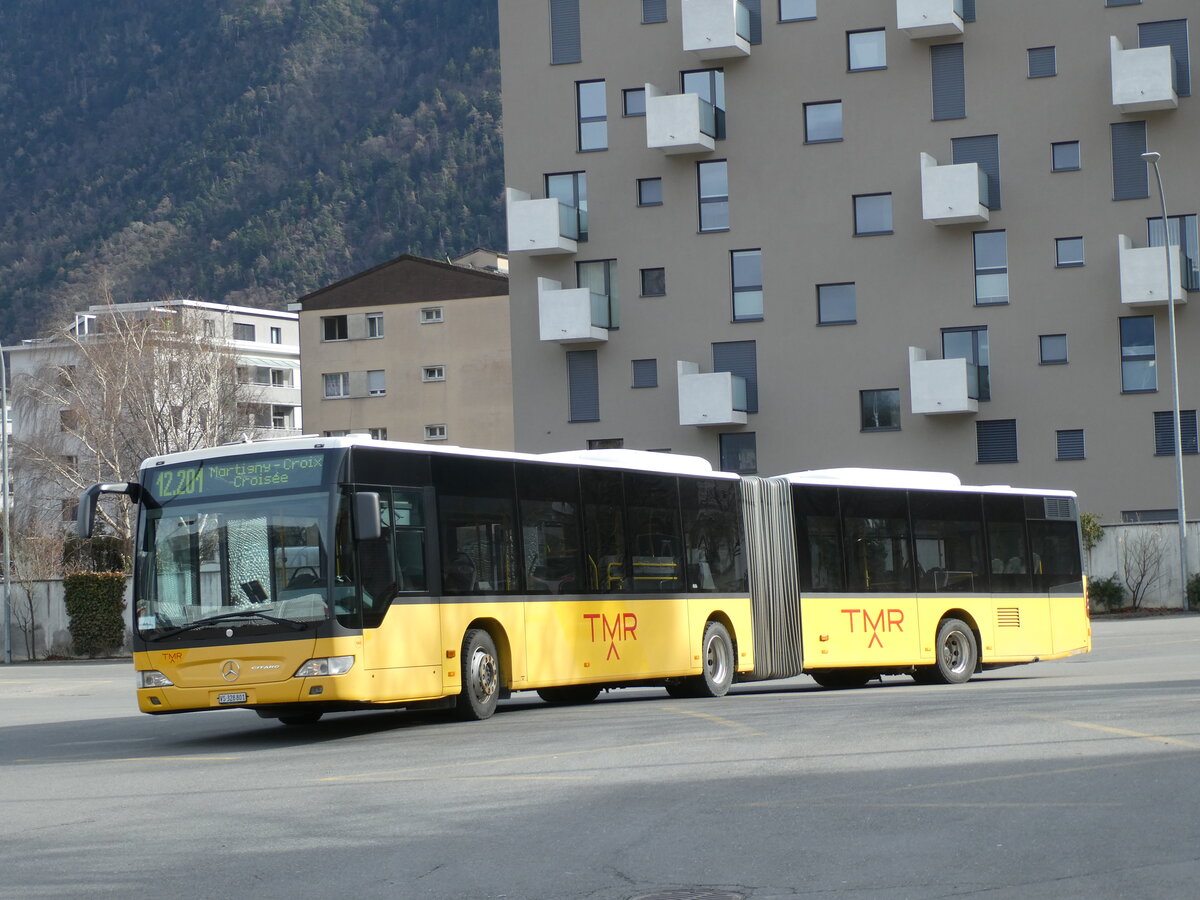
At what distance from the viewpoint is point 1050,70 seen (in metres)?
50.6

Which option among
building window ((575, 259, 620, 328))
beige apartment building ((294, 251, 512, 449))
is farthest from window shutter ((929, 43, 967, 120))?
beige apartment building ((294, 251, 512, 449))

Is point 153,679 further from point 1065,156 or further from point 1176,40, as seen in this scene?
point 1176,40

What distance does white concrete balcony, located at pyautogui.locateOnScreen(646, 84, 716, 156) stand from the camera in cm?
5294

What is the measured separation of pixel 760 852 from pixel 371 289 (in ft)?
250

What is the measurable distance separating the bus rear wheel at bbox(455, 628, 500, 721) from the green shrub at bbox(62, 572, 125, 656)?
30.8 m

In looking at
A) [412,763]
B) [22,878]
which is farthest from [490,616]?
[22,878]

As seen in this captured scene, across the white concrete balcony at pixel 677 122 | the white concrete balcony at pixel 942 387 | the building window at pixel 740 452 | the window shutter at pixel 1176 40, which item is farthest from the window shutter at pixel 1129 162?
the building window at pixel 740 452

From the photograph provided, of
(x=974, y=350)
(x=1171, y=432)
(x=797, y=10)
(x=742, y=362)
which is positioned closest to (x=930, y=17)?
(x=797, y=10)

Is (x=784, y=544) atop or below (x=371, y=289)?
below

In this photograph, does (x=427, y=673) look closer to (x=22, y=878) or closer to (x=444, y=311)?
(x=22, y=878)

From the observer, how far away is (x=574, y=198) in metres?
55.5

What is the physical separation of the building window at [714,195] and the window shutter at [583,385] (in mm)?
5444

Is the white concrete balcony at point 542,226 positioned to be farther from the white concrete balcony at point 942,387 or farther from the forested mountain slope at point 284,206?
the forested mountain slope at point 284,206

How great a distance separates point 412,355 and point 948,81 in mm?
37744
